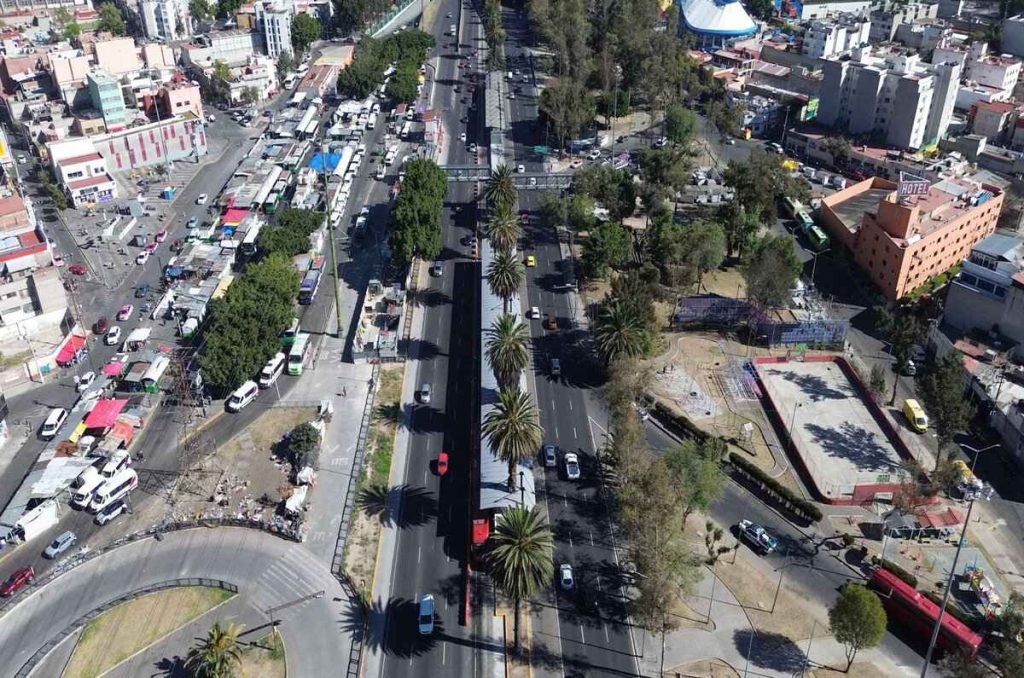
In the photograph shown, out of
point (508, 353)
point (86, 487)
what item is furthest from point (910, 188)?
point (86, 487)

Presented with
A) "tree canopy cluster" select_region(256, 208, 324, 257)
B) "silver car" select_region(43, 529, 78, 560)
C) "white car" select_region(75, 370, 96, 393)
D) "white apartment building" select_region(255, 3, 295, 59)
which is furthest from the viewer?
"white apartment building" select_region(255, 3, 295, 59)

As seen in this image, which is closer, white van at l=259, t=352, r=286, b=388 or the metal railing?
the metal railing

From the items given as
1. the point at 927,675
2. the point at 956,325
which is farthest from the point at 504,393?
the point at 956,325

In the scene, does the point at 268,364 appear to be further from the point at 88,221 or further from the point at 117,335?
the point at 88,221

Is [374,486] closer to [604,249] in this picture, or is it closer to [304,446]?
[304,446]

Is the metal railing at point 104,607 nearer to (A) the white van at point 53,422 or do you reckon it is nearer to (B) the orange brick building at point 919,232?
(A) the white van at point 53,422

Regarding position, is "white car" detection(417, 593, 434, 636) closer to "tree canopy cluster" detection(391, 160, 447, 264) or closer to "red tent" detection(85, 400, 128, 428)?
"red tent" detection(85, 400, 128, 428)

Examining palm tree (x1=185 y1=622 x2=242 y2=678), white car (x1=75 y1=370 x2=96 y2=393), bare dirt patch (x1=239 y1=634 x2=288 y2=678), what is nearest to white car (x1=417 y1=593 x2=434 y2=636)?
bare dirt patch (x1=239 y1=634 x2=288 y2=678)

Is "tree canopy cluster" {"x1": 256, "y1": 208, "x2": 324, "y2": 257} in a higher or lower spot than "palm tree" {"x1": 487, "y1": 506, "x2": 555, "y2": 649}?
higher
